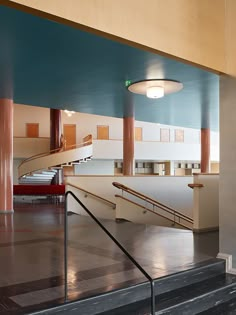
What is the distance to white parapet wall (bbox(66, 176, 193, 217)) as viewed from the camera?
8.70 meters

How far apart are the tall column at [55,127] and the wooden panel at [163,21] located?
12099mm

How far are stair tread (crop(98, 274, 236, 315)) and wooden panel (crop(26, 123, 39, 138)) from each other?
1509 centimetres

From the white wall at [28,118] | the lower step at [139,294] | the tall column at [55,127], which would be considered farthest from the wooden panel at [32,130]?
the lower step at [139,294]

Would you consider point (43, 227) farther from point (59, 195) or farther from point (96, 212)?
point (59, 195)

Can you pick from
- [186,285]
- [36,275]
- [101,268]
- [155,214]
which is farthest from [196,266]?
[155,214]

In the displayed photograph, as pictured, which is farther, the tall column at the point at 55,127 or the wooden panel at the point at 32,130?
the wooden panel at the point at 32,130

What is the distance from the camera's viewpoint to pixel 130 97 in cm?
740

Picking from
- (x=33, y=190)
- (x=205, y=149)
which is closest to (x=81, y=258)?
(x=33, y=190)

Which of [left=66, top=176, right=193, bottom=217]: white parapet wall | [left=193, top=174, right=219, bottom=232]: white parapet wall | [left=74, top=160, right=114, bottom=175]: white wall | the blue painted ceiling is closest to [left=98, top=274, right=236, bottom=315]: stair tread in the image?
[left=193, top=174, right=219, bottom=232]: white parapet wall

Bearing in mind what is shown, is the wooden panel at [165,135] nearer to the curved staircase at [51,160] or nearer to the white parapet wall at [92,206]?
the curved staircase at [51,160]

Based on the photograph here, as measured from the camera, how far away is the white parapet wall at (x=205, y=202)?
593 centimetres

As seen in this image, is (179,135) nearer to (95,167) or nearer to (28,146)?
(95,167)

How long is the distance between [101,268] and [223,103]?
2.42 m

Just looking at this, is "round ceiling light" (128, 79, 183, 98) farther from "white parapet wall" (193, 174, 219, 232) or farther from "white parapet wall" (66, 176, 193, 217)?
"white parapet wall" (66, 176, 193, 217)
